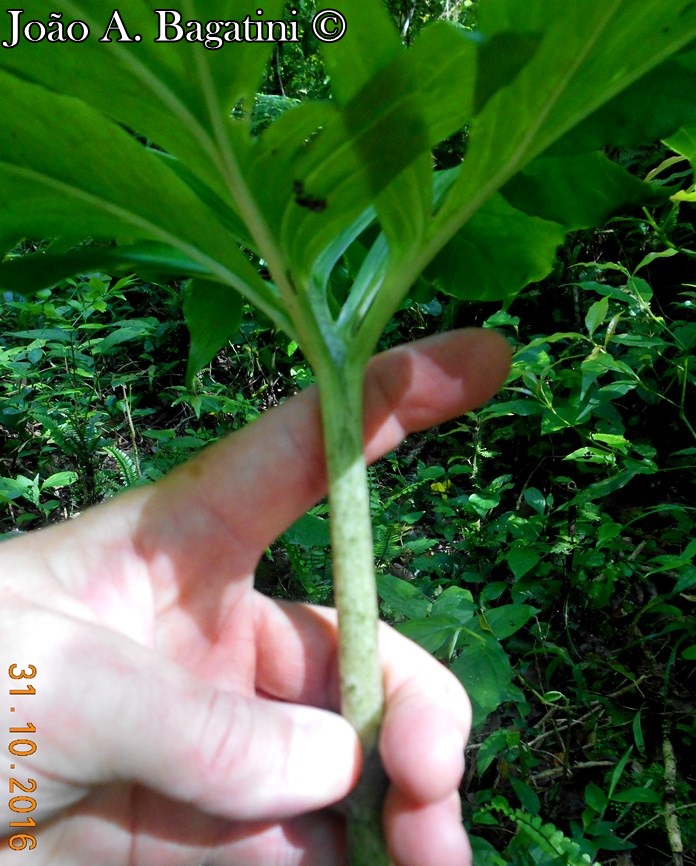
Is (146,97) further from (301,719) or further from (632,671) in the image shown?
(632,671)

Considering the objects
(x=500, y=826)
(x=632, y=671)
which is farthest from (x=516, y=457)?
(x=500, y=826)

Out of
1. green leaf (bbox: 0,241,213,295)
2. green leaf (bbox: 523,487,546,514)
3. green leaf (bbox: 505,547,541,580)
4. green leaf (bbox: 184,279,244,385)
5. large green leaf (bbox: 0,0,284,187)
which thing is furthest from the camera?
green leaf (bbox: 523,487,546,514)

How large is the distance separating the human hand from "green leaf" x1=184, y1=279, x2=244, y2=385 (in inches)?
5.3

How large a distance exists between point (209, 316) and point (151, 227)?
0.69 feet

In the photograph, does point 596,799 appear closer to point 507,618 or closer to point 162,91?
point 507,618

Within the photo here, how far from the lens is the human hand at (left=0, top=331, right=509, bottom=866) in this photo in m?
0.66

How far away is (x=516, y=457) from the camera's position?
212 centimetres

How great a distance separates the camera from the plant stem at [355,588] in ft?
2.19

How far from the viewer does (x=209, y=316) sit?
0.90 m

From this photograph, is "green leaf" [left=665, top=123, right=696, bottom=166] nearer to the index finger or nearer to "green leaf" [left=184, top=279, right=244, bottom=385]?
the index finger

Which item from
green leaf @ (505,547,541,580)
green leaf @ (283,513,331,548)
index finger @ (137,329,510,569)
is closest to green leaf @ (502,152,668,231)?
index finger @ (137,329,510,569)

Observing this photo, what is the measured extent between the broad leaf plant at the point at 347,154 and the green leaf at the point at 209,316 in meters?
0.09

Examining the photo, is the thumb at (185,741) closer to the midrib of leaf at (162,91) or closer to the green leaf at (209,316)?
the green leaf at (209,316)

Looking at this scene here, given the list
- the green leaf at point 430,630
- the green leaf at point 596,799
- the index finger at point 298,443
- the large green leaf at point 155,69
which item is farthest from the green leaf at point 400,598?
the large green leaf at point 155,69
